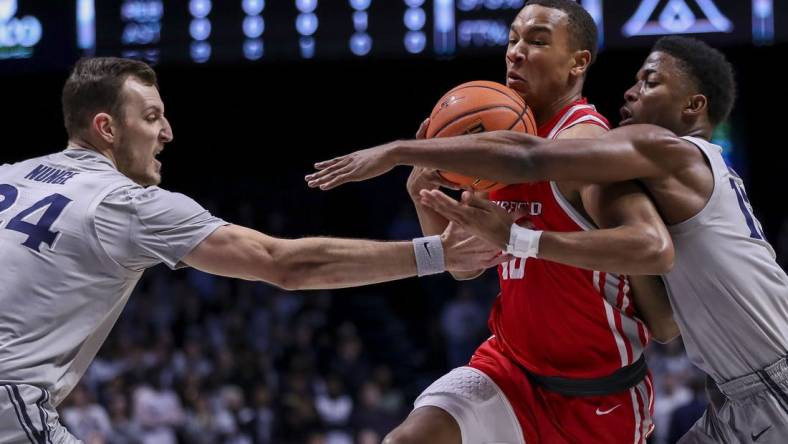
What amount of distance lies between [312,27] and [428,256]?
15.8ft

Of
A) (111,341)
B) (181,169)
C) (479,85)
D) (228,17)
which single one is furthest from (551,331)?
(181,169)

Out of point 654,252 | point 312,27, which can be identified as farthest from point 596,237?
point 312,27

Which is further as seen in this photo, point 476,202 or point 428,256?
point 428,256

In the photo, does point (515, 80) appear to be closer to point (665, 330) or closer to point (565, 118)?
point (565, 118)

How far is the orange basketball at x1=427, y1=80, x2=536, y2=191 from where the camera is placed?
156 inches

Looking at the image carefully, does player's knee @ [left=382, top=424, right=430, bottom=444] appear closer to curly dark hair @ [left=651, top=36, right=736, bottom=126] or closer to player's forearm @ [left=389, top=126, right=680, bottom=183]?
player's forearm @ [left=389, top=126, right=680, bottom=183]

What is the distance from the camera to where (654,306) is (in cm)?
410

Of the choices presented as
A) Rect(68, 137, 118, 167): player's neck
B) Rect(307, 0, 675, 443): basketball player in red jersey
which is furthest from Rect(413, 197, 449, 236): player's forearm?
Rect(68, 137, 118, 167): player's neck

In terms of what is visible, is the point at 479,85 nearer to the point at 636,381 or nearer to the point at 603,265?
the point at 603,265

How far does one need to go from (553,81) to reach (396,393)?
7101 millimetres

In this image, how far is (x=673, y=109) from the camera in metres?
4.00

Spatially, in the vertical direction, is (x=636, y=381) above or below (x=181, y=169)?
above

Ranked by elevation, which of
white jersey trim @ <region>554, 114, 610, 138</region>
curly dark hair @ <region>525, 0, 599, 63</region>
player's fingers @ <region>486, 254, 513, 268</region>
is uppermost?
curly dark hair @ <region>525, 0, 599, 63</region>

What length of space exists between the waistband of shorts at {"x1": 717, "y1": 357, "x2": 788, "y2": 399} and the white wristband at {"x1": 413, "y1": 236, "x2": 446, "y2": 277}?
1.08 meters
